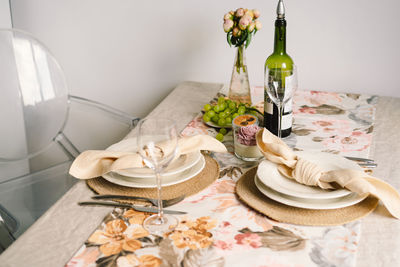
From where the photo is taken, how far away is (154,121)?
2.82 feet

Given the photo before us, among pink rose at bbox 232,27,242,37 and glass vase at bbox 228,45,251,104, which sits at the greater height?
pink rose at bbox 232,27,242,37

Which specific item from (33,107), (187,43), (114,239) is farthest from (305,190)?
(33,107)

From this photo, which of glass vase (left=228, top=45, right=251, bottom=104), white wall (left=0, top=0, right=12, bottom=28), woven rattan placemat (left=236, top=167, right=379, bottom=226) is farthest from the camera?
white wall (left=0, top=0, right=12, bottom=28)

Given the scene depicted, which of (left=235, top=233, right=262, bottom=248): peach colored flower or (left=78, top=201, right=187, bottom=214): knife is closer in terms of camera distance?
(left=235, top=233, right=262, bottom=248): peach colored flower

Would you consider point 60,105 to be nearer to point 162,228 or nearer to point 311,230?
point 162,228

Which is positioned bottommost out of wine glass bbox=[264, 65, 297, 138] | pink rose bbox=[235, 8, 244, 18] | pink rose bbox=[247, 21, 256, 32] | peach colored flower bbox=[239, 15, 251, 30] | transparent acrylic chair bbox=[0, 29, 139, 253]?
transparent acrylic chair bbox=[0, 29, 139, 253]

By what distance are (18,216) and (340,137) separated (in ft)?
3.26

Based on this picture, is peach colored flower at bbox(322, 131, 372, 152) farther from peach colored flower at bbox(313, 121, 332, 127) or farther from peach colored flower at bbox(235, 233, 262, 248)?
peach colored flower at bbox(235, 233, 262, 248)

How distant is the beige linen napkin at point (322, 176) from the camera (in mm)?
876

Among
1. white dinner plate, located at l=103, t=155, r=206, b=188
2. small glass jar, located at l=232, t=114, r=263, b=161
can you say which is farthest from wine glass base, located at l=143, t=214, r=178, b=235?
small glass jar, located at l=232, t=114, r=263, b=161

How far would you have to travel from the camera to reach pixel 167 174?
3.29 ft

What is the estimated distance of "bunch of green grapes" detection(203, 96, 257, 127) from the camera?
4.35 feet

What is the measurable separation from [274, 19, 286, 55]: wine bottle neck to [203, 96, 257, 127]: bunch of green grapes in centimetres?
19

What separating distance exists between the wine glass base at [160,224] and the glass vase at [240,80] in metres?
0.67
